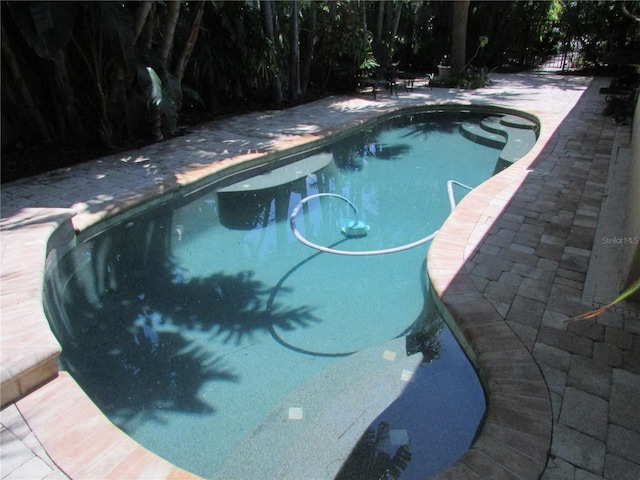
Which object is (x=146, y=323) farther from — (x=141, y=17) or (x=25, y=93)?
(x=141, y=17)

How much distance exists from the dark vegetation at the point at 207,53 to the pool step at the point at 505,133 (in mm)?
2806

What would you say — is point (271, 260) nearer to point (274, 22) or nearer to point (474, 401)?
point (474, 401)

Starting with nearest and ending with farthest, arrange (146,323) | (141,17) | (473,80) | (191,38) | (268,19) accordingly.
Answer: (146,323) → (141,17) → (191,38) → (268,19) → (473,80)

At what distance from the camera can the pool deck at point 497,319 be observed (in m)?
2.39

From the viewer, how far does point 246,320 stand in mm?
4129

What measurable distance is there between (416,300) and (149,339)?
256 cm

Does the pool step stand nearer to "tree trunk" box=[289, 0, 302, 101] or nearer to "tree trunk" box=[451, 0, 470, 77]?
"tree trunk" box=[289, 0, 302, 101]

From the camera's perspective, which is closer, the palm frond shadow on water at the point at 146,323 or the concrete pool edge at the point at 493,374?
the concrete pool edge at the point at 493,374

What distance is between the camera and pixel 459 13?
50.0ft

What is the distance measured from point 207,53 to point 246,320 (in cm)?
798

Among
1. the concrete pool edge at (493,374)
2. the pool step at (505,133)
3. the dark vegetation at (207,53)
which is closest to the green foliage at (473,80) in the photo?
the dark vegetation at (207,53)

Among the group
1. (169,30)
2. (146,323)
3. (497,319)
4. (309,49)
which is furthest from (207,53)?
(497,319)

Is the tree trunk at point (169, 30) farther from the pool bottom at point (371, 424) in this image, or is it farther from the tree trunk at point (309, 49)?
the pool bottom at point (371, 424)

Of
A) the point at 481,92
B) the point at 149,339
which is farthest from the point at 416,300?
the point at 481,92
